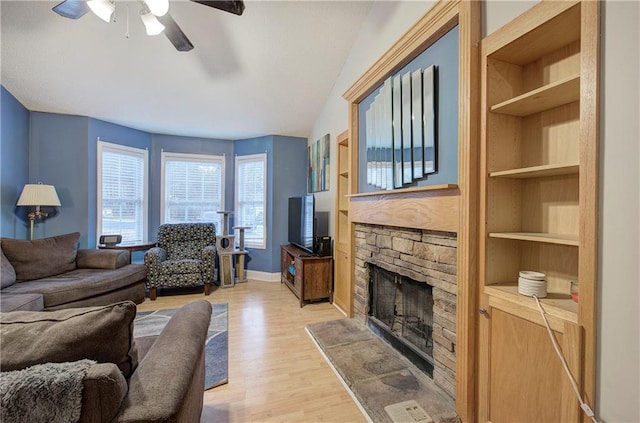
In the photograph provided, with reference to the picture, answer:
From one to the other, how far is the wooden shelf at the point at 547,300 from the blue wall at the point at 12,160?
4.98m

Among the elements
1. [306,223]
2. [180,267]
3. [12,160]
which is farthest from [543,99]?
[12,160]

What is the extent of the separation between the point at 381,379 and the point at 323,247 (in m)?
1.87

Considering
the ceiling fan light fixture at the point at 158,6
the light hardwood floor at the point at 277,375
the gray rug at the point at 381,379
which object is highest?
the ceiling fan light fixture at the point at 158,6

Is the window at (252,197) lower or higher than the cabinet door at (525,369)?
higher

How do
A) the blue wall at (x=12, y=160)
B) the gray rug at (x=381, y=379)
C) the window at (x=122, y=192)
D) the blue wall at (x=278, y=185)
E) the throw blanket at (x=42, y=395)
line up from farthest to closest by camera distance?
1. the blue wall at (x=278, y=185)
2. the window at (x=122, y=192)
3. the blue wall at (x=12, y=160)
4. the gray rug at (x=381, y=379)
5. the throw blanket at (x=42, y=395)

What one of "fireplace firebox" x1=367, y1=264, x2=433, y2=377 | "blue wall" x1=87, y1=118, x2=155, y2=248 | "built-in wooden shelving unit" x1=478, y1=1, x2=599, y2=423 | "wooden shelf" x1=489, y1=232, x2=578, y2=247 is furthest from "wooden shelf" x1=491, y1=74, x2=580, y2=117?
"blue wall" x1=87, y1=118, x2=155, y2=248

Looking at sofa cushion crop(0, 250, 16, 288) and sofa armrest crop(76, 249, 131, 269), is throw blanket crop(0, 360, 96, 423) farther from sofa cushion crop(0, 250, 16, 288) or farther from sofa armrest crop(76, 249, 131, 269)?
sofa armrest crop(76, 249, 131, 269)

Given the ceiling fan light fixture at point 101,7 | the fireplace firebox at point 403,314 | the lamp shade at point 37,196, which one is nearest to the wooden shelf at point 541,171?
the fireplace firebox at point 403,314

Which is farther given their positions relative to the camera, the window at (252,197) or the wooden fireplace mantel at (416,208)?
the window at (252,197)

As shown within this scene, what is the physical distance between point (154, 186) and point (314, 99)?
126 inches

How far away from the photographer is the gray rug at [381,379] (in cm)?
162

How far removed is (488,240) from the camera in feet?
4.88

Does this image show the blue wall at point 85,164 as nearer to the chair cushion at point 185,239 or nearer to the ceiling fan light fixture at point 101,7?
the chair cushion at point 185,239

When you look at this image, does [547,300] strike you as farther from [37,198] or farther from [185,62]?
[37,198]
